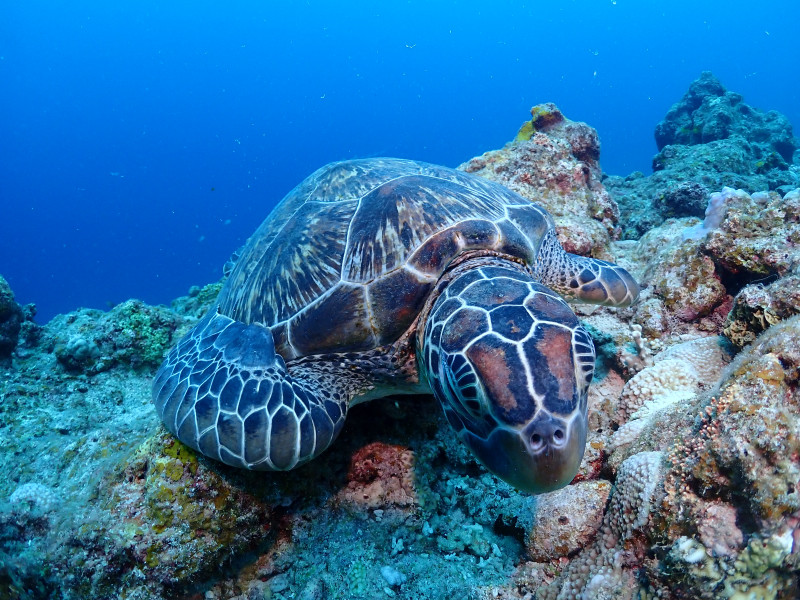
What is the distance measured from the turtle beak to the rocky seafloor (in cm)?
42

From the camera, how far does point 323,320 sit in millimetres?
2611

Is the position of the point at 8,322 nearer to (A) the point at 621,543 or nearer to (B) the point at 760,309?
(A) the point at 621,543

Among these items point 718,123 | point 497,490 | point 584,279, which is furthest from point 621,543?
point 718,123

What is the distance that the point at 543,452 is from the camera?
167 centimetres

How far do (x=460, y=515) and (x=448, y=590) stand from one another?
17.9 inches

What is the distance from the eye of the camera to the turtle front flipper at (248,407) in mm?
2285

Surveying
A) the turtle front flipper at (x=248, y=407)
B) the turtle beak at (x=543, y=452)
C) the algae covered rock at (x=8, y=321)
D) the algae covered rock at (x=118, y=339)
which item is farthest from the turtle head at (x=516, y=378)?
the algae covered rock at (x=8, y=321)

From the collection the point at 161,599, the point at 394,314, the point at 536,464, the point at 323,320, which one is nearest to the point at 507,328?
the point at 536,464

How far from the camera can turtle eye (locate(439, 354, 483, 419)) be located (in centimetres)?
183

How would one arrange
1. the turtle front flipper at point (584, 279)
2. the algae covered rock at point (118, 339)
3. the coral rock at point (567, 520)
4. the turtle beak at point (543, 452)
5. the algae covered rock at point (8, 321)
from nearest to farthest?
1. the turtle beak at point (543, 452)
2. the coral rock at point (567, 520)
3. the turtle front flipper at point (584, 279)
4. the algae covered rock at point (118, 339)
5. the algae covered rock at point (8, 321)

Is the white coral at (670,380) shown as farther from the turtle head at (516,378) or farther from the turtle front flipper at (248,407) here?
the turtle front flipper at (248,407)

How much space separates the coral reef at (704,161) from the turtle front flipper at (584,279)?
124 inches

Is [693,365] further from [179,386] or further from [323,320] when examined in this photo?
[179,386]

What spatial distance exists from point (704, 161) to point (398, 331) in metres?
8.58
